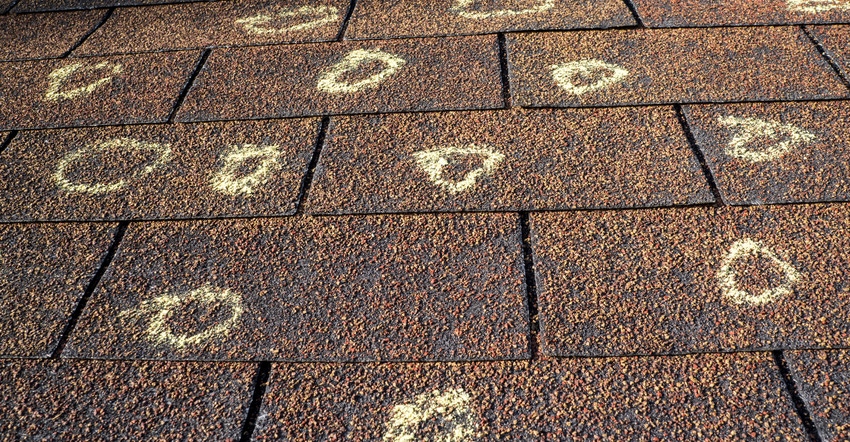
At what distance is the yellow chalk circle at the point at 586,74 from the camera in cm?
301

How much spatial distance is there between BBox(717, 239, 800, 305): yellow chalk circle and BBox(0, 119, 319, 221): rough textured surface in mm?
1282

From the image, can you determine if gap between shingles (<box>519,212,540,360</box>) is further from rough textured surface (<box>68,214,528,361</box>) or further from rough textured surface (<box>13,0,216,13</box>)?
rough textured surface (<box>13,0,216,13</box>)

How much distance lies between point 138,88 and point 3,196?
775 millimetres

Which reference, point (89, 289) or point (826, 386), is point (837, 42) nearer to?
point (826, 386)

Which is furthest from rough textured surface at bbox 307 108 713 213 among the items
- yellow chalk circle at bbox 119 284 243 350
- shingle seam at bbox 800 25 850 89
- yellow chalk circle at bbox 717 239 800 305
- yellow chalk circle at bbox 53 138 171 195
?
shingle seam at bbox 800 25 850 89

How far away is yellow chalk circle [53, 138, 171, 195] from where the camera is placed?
2639 millimetres

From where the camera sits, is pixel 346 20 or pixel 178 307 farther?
pixel 346 20

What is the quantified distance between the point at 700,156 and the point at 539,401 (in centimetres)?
118

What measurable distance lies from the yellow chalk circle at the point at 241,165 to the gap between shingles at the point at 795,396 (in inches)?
63.4

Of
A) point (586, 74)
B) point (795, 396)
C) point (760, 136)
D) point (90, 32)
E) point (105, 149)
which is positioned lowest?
point (795, 396)

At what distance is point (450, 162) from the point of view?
104 inches

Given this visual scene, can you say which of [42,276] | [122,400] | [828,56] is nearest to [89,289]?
[42,276]

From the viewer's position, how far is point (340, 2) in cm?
388

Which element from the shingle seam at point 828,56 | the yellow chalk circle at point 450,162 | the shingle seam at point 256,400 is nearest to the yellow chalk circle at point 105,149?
the yellow chalk circle at point 450,162
